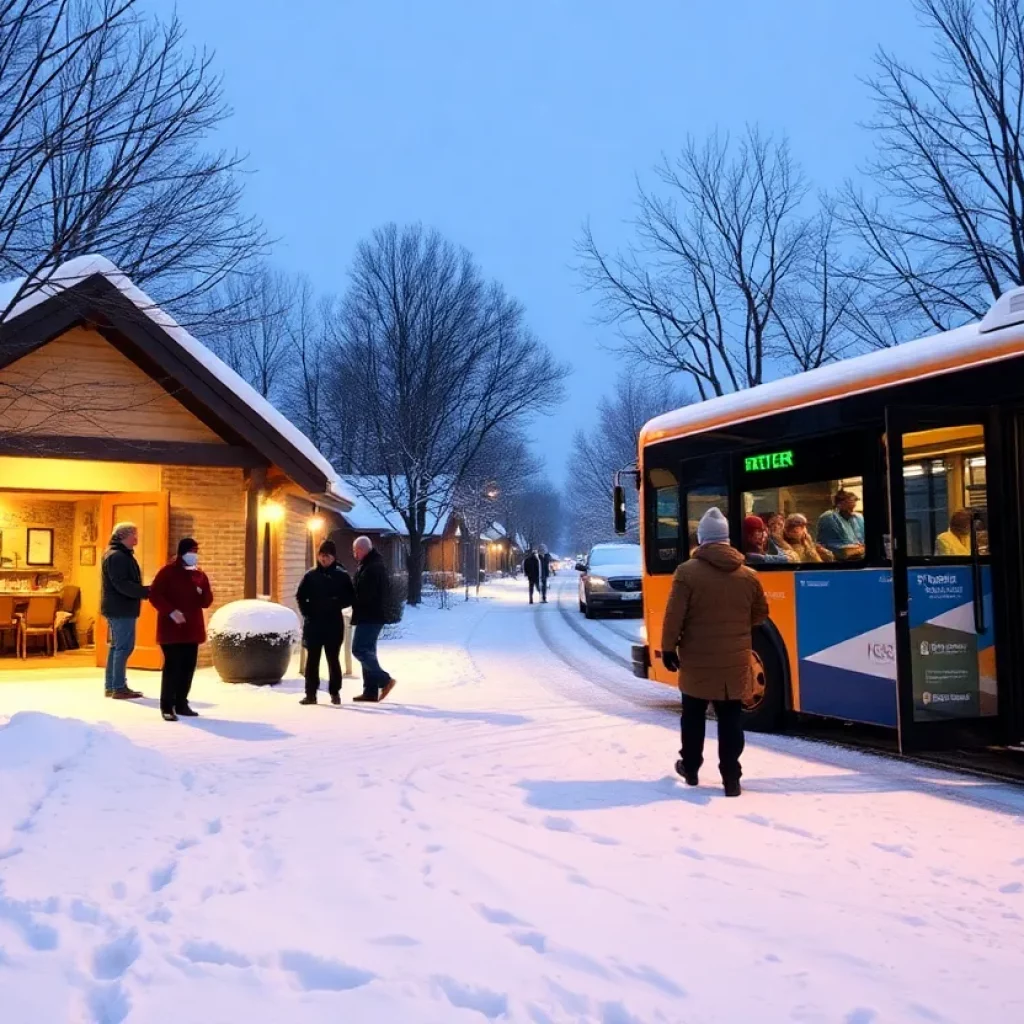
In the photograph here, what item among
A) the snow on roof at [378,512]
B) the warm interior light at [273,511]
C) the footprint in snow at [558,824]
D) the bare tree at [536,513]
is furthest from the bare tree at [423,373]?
the bare tree at [536,513]

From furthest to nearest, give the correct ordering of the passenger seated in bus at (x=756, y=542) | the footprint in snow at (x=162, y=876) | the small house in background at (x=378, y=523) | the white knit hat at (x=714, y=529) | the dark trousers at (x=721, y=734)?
the small house in background at (x=378, y=523) → the passenger seated in bus at (x=756, y=542) → the white knit hat at (x=714, y=529) → the dark trousers at (x=721, y=734) → the footprint in snow at (x=162, y=876)

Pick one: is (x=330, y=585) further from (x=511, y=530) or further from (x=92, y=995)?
(x=511, y=530)

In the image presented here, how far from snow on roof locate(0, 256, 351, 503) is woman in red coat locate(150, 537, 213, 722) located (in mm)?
2697

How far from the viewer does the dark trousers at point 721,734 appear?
238 inches

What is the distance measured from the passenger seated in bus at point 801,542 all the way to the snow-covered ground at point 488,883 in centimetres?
161

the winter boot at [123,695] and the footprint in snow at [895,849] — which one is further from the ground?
the winter boot at [123,695]

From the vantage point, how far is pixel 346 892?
4.18 m

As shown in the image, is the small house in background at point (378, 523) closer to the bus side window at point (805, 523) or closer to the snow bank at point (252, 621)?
the snow bank at point (252, 621)

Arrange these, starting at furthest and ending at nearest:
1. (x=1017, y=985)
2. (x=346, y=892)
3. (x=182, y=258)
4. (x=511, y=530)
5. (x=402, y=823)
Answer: (x=511, y=530) < (x=182, y=258) < (x=402, y=823) < (x=346, y=892) < (x=1017, y=985)

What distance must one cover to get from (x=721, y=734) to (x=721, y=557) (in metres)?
1.17

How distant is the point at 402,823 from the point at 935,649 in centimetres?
401

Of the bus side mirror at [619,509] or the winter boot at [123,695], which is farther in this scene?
the winter boot at [123,695]

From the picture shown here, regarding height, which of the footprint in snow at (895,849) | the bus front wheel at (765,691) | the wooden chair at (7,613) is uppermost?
the wooden chair at (7,613)

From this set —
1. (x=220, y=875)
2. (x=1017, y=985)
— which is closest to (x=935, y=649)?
(x=1017, y=985)
